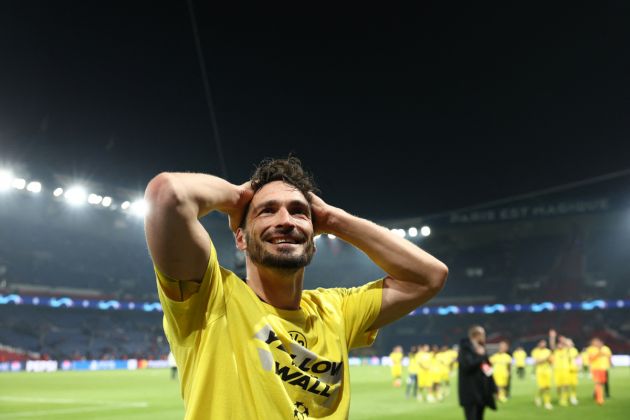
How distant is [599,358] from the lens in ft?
62.3

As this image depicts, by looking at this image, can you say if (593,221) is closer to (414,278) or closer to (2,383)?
(2,383)

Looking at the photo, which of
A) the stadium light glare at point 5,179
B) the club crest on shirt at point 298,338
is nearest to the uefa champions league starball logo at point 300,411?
the club crest on shirt at point 298,338

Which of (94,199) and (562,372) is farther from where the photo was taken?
(94,199)

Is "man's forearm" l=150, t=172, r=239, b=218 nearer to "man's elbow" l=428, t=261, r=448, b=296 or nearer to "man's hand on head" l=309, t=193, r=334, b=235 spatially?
"man's hand on head" l=309, t=193, r=334, b=235

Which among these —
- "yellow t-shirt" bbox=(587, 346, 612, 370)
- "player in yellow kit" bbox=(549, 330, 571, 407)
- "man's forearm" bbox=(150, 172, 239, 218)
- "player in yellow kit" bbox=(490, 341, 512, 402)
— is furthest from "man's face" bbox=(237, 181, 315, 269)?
"player in yellow kit" bbox=(490, 341, 512, 402)

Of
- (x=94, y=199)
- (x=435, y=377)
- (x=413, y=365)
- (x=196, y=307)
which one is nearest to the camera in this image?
(x=196, y=307)

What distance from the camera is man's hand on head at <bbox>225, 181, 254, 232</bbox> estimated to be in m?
2.58

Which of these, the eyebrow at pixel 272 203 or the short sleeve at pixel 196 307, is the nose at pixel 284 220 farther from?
the short sleeve at pixel 196 307

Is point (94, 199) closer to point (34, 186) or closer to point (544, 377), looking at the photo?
point (34, 186)

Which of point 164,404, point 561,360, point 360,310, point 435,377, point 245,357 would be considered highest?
point 360,310

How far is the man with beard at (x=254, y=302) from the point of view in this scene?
218 centimetres

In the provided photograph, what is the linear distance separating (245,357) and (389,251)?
1062mm

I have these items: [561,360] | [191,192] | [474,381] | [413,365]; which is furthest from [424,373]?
[191,192]

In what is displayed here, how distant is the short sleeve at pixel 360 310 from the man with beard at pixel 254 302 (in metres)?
0.01
